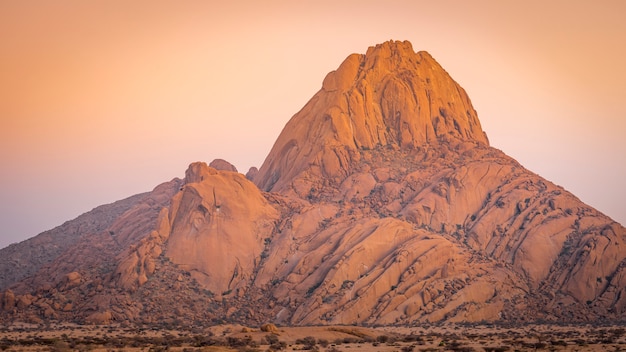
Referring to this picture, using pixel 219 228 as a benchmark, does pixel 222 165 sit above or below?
above

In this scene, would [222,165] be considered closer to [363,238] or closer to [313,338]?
[363,238]

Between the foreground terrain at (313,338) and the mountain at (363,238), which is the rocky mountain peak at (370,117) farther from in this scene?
the foreground terrain at (313,338)

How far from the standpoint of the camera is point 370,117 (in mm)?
139000

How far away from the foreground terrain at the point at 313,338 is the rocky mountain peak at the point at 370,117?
39.3 metres

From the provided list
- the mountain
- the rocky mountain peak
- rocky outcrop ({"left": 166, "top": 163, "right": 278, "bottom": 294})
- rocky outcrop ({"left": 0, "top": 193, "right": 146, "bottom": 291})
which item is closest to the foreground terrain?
the mountain

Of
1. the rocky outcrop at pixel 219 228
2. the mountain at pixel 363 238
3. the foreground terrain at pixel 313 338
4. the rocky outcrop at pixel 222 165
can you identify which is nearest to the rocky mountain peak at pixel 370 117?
the mountain at pixel 363 238

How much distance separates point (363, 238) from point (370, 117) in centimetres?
2936

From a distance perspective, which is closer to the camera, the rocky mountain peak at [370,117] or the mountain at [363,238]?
the mountain at [363,238]

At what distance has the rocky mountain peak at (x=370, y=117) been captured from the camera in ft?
439

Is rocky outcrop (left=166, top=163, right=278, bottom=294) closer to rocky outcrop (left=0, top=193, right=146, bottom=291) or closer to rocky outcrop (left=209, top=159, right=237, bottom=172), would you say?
rocky outcrop (left=209, top=159, right=237, bottom=172)

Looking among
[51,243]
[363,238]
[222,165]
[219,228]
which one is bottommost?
[363,238]

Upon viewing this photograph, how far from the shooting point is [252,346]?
247 ft

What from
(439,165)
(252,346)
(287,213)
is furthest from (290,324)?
(439,165)

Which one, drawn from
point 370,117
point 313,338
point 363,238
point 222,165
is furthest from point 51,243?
point 313,338
